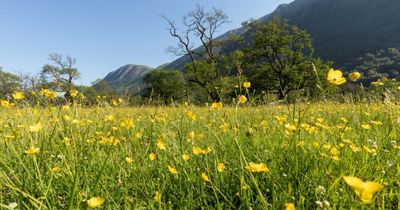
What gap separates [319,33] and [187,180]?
159 m

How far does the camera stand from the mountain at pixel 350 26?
373 ft

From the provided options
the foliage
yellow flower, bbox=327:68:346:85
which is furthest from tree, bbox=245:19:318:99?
the foliage

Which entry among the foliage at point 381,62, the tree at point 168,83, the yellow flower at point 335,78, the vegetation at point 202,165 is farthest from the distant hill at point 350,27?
the yellow flower at point 335,78

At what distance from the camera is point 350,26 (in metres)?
140

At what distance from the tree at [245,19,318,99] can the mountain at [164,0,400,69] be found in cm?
7130

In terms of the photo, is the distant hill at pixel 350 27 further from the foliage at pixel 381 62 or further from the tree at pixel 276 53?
the tree at pixel 276 53

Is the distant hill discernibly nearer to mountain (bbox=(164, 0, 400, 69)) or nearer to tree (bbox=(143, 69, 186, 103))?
mountain (bbox=(164, 0, 400, 69))

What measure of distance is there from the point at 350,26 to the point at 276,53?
12901 centimetres

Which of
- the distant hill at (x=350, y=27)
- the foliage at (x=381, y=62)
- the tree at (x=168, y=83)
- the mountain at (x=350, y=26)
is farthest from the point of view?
the mountain at (x=350, y=26)

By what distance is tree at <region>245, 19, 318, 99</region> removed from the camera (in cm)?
3120

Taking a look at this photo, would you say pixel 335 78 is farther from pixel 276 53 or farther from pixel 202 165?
pixel 276 53

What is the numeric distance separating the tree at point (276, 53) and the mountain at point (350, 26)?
7130cm

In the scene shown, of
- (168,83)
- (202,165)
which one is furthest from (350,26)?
(202,165)

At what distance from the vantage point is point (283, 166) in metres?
1.64
